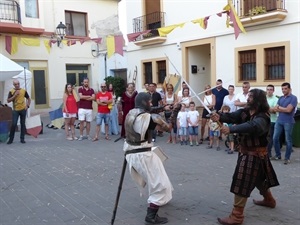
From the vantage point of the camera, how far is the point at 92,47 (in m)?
21.3

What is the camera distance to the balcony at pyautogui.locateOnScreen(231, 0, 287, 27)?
11.1 meters

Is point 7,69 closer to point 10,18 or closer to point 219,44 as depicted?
point 10,18

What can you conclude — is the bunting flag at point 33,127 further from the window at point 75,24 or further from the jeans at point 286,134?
the window at point 75,24

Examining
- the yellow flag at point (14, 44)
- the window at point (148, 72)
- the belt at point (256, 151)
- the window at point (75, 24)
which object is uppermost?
the window at point (75, 24)

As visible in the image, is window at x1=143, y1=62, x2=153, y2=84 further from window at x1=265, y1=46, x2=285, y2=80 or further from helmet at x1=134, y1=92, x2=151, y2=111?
helmet at x1=134, y1=92, x2=151, y2=111

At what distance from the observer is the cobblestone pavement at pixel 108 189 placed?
14.7 ft

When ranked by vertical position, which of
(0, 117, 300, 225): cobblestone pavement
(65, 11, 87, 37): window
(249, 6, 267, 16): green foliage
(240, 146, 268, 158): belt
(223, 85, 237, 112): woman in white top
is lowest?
(0, 117, 300, 225): cobblestone pavement

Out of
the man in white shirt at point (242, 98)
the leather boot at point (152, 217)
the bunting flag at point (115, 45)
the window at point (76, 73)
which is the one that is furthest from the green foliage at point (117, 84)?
the leather boot at point (152, 217)

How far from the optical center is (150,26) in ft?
53.3

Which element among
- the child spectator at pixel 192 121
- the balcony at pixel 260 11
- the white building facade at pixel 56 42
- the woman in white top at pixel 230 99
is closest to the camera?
the woman in white top at pixel 230 99

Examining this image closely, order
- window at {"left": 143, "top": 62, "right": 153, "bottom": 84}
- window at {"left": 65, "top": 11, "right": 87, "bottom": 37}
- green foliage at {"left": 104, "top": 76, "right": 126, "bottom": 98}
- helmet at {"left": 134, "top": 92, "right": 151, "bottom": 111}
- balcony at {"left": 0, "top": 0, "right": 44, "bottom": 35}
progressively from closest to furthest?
helmet at {"left": 134, "top": 92, "right": 151, "bottom": 111} → window at {"left": 143, "top": 62, "right": 153, "bottom": 84} → balcony at {"left": 0, "top": 0, "right": 44, "bottom": 35} → green foliage at {"left": 104, "top": 76, "right": 126, "bottom": 98} → window at {"left": 65, "top": 11, "right": 87, "bottom": 37}

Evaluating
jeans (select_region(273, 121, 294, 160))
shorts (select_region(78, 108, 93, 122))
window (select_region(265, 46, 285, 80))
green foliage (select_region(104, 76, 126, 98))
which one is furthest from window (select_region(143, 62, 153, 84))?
jeans (select_region(273, 121, 294, 160))

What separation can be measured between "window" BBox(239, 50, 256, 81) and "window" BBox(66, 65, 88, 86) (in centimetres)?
1119

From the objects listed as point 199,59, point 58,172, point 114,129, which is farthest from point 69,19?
point 58,172
